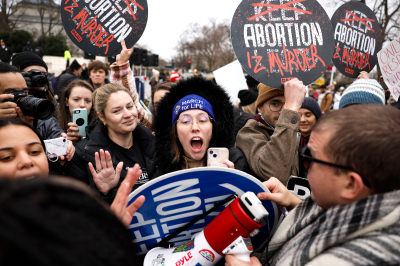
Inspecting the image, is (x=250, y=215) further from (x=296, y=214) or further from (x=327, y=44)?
(x=327, y=44)

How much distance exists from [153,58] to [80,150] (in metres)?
13.1

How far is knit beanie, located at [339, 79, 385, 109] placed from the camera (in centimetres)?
235

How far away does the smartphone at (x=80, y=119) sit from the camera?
285 cm

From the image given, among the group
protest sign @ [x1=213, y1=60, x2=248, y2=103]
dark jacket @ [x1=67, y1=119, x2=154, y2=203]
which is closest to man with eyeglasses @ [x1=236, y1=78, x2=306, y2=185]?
dark jacket @ [x1=67, y1=119, x2=154, y2=203]

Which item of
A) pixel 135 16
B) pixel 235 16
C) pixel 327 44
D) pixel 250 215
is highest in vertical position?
pixel 135 16

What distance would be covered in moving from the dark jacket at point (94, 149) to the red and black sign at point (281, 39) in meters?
1.12

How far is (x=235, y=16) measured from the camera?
1853 mm

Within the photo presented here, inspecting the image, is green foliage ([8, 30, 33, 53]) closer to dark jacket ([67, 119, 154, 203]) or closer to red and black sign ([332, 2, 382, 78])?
dark jacket ([67, 119, 154, 203])

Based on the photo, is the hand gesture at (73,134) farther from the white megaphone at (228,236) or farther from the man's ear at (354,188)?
the man's ear at (354,188)

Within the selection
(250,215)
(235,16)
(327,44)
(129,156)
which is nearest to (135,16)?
(235,16)

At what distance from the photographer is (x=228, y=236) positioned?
1.07m

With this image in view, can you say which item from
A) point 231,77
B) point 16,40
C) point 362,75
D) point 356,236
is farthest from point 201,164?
point 16,40

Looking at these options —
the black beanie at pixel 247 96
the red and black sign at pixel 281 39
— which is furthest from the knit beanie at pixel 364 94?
the black beanie at pixel 247 96

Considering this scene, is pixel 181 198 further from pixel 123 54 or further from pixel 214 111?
pixel 123 54
